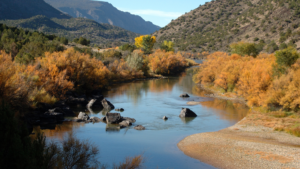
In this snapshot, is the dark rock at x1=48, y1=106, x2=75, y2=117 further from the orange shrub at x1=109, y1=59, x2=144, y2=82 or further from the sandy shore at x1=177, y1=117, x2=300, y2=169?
the orange shrub at x1=109, y1=59, x2=144, y2=82

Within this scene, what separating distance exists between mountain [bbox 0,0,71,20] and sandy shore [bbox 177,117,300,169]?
129231 mm

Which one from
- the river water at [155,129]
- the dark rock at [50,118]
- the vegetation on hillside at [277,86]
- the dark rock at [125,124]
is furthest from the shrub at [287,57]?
the dark rock at [50,118]

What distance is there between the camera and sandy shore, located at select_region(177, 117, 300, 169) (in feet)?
54.3

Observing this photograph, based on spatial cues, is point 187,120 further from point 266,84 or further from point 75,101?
point 75,101

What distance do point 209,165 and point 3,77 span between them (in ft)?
53.4

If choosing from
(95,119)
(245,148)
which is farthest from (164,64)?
(245,148)

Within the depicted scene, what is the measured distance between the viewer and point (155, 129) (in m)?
24.6

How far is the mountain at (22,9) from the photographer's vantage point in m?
A: 130

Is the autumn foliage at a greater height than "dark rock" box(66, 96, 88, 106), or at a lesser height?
greater

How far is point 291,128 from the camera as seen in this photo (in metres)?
23.3

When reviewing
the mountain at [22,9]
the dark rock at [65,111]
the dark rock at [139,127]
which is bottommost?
the dark rock at [139,127]

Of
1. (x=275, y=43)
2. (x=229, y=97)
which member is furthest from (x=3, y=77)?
(x=275, y=43)

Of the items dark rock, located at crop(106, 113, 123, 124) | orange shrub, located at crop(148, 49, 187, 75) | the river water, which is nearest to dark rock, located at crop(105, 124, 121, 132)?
the river water

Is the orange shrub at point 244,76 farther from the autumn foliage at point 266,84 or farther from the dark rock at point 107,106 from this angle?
the dark rock at point 107,106
